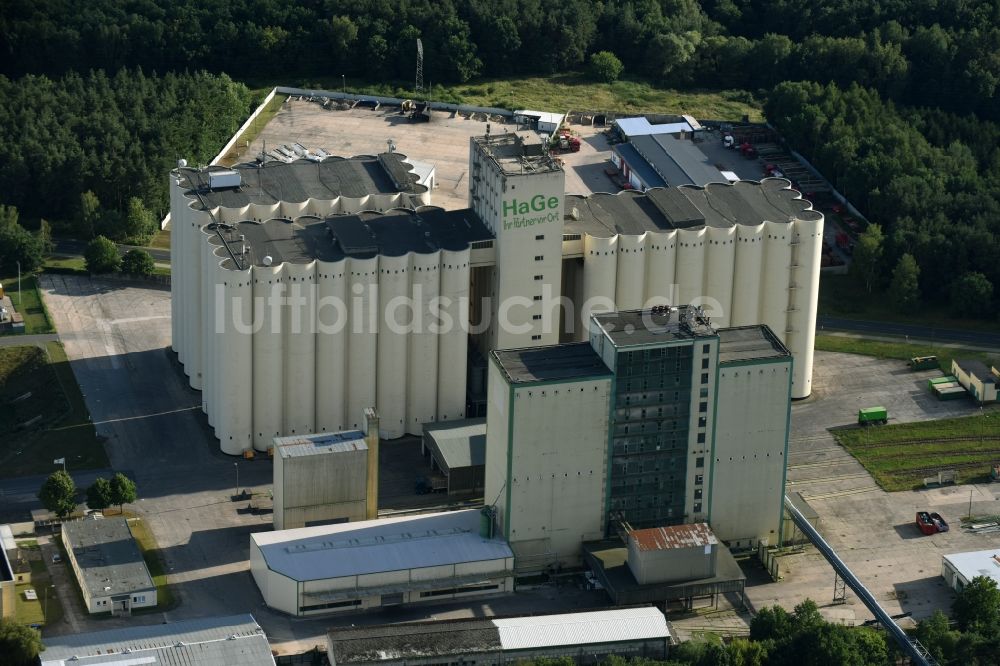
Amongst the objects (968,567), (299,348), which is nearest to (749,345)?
(968,567)

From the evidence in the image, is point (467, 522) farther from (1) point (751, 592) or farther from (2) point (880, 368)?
(2) point (880, 368)

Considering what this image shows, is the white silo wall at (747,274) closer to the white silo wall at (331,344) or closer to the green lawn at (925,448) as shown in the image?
the green lawn at (925,448)

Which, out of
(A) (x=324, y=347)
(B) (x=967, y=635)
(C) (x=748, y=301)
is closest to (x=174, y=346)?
(A) (x=324, y=347)

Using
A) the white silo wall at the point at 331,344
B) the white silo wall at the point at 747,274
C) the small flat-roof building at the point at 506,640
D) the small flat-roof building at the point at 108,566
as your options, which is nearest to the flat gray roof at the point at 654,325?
the small flat-roof building at the point at 506,640

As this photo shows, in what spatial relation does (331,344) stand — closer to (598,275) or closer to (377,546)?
(377,546)

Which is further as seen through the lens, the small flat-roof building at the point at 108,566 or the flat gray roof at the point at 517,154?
the flat gray roof at the point at 517,154

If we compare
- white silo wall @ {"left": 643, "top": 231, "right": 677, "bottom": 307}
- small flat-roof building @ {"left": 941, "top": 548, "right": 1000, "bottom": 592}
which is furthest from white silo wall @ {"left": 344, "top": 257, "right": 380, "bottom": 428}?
small flat-roof building @ {"left": 941, "top": 548, "right": 1000, "bottom": 592}

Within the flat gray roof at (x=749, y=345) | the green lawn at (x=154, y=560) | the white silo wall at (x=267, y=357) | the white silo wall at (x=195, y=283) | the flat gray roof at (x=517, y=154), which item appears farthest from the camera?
the white silo wall at (x=195, y=283)

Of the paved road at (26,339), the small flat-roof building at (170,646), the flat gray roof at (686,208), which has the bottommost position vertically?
the small flat-roof building at (170,646)
